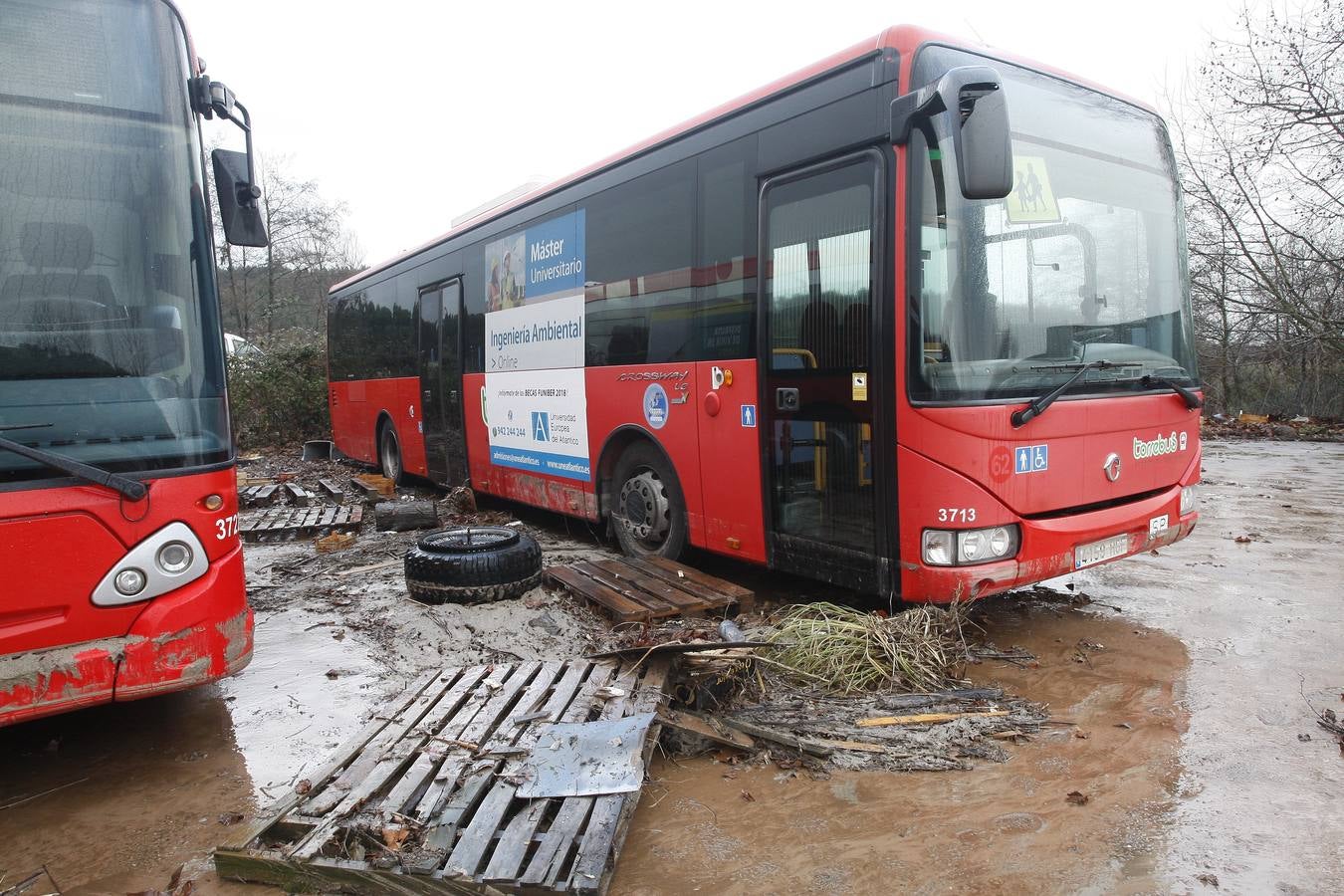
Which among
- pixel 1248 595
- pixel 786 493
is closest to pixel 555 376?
pixel 786 493

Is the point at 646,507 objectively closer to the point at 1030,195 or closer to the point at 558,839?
the point at 1030,195

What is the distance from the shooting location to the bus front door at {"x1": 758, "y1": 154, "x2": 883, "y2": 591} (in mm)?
4449

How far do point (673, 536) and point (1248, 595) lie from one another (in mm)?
3961

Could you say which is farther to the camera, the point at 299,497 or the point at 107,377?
the point at 299,497

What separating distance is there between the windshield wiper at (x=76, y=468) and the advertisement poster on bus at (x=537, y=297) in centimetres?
415

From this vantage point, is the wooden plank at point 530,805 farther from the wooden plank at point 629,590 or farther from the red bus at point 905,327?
the red bus at point 905,327

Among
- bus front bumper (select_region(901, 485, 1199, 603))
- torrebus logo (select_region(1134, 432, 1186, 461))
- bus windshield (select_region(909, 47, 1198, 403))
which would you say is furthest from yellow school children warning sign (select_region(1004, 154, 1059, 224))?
bus front bumper (select_region(901, 485, 1199, 603))

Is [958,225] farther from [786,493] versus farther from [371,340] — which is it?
[371,340]

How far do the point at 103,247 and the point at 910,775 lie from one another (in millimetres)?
3880

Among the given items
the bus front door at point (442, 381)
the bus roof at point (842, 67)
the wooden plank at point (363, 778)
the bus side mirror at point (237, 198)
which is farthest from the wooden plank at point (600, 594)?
the bus front door at point (442, 381)

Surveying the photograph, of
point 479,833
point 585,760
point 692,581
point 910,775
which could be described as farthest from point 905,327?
point 479,833

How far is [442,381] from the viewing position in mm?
9734

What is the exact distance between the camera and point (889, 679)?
13.0 feet

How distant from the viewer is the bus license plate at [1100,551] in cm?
450
